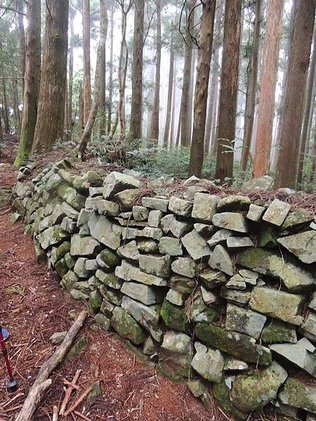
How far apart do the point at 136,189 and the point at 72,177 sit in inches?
52.0

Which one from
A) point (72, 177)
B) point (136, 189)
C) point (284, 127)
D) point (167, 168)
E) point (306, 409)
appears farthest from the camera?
point (167, 168)

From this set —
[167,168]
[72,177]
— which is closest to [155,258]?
[72,177]

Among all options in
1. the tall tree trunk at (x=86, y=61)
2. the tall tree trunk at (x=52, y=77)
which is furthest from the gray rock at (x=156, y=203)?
the tall tree trunk at (x=86, y=61)

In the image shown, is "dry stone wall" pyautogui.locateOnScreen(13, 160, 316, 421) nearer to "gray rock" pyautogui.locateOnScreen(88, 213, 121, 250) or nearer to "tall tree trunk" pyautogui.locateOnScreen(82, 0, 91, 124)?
"gray rock" pyautogui.locateOnScreen(88, 213, 121, 250)

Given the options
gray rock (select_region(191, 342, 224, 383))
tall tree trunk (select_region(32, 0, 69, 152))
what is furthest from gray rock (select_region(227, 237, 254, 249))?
tall tree trunk (select_region(32, 0, 69, 152))

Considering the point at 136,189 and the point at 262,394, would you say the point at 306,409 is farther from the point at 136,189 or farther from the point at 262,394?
the point at 136,189

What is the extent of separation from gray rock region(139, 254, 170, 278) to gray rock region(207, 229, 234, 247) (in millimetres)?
463

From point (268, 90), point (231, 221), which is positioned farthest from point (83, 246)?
point (268, 90)

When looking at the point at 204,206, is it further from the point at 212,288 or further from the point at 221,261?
the point at 212,288

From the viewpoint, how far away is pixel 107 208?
3.30 m

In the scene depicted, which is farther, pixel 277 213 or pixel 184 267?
pixel 184 267

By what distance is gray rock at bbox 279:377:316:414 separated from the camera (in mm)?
2186

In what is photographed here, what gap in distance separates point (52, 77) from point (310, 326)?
20.9 feet

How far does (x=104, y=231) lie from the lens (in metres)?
3.39
